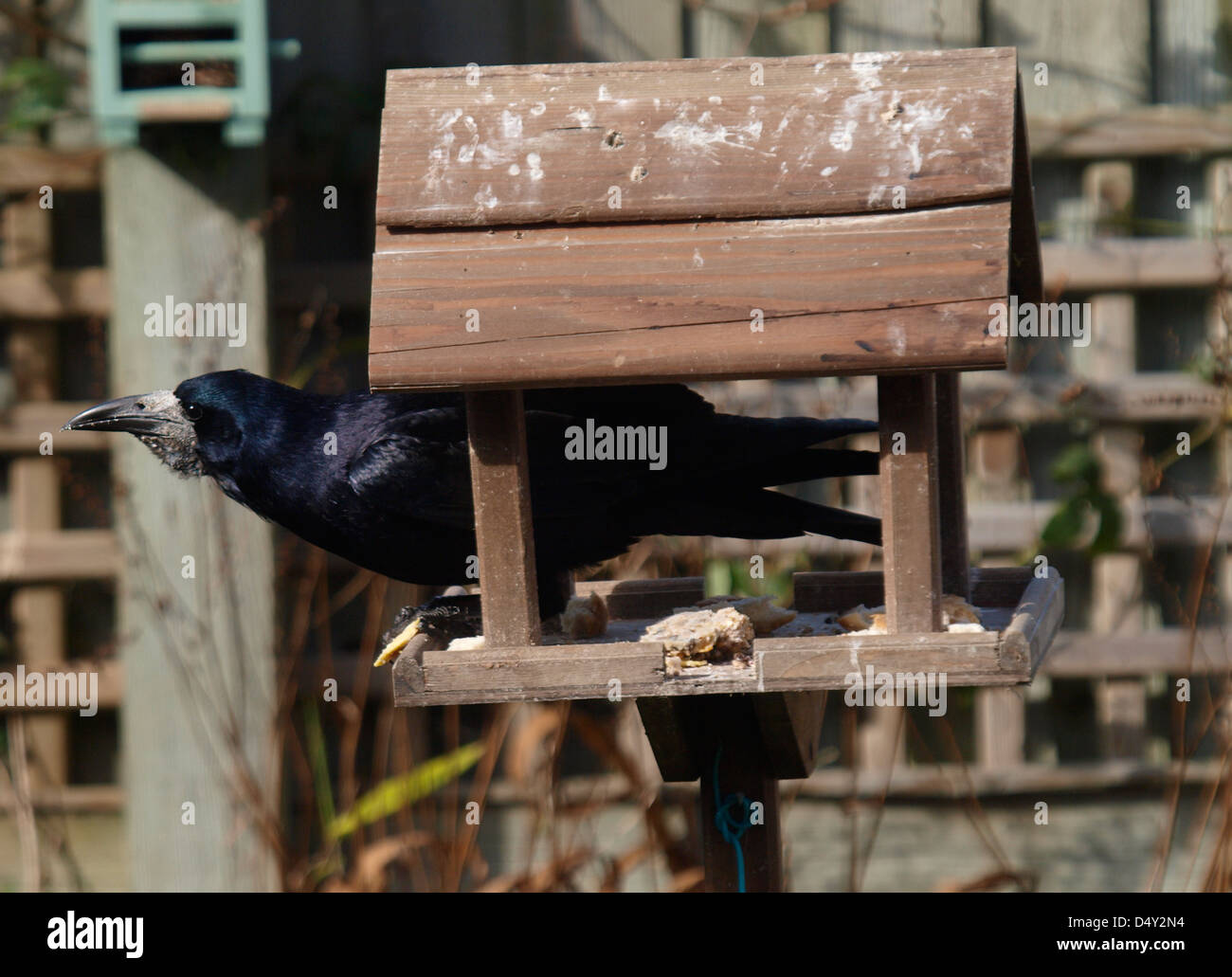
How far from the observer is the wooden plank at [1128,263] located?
3.71m

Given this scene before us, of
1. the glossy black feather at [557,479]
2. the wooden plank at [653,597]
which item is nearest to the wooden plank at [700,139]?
the glossy black feather at [557,479]

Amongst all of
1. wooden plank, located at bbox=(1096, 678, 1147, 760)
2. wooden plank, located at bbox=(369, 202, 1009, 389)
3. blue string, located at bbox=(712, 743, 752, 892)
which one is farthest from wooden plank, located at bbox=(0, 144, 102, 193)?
wooden plank, located at bbox=(1096, 678, 1147, 760)

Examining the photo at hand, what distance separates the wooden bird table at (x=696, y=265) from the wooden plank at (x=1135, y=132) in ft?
6.54

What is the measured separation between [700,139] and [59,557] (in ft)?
8.58

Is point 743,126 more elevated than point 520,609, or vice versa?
point 743,126

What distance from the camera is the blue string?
2152 millimetres

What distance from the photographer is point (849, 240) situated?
173 cm

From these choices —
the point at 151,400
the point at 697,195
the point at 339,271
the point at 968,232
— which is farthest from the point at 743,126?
the point at 339,271

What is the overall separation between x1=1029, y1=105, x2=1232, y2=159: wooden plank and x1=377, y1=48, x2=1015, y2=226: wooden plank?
6.64 feet

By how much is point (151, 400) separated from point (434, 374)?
978 mm

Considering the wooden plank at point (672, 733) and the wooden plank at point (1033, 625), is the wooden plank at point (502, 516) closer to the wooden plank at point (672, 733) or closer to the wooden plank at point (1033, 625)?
the wooden plank at point (672, 733)

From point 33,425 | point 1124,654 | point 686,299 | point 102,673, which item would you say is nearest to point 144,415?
point 686,299

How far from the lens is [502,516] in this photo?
1877 millimetres
